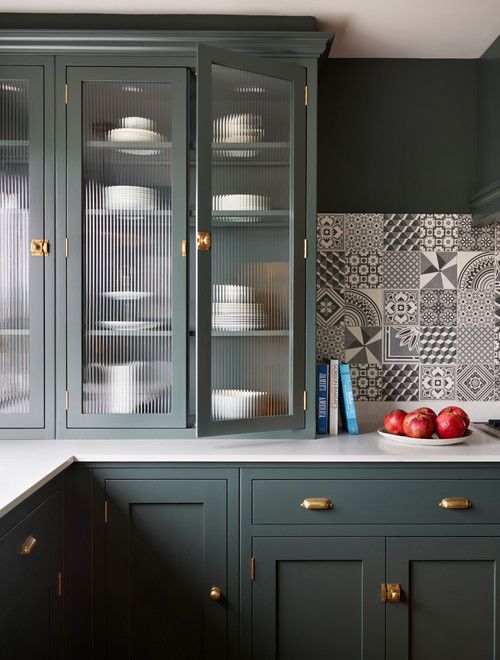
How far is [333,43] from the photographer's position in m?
2.50

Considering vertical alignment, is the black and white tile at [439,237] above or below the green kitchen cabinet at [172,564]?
above

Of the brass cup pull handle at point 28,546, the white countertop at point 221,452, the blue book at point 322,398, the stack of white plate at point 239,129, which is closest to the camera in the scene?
the brass cup pull handle at point 28,546

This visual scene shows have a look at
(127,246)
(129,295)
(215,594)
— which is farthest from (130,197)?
(215,594)

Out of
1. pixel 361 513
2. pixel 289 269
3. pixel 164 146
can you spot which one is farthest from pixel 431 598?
pixel 164 146

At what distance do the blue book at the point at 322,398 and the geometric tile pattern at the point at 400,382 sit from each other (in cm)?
42

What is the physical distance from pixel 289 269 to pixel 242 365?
0.39 metres

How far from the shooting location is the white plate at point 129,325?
7.39 feet

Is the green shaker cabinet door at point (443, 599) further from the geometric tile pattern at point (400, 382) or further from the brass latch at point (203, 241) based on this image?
the brass latch at point (203, 241)

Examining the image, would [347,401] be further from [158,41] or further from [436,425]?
[158,41]

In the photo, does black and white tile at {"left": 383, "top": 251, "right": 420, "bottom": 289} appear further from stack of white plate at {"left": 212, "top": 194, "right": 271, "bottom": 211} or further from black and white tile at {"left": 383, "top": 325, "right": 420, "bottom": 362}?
stack of white plate at {"left": 212, "top": 194, "right": 271, "bottom": 211}

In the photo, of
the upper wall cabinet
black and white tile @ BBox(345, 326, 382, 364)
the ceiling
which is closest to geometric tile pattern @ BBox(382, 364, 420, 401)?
black and white tile @ BBox(345, 326, 382, 364)

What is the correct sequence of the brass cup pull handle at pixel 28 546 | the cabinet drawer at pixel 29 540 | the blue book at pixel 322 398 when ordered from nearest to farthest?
1. the cabinet drawer at pixel 29 540
2. the brass cup pull handle at pixel 28 546
3. the blue book at pixel 322 398

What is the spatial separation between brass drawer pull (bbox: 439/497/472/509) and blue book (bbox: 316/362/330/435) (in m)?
0.53

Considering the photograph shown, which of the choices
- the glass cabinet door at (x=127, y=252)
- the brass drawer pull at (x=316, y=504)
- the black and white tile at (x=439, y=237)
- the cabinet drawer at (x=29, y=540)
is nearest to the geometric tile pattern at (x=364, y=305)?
the black and white tile at (x=439, y=237)
